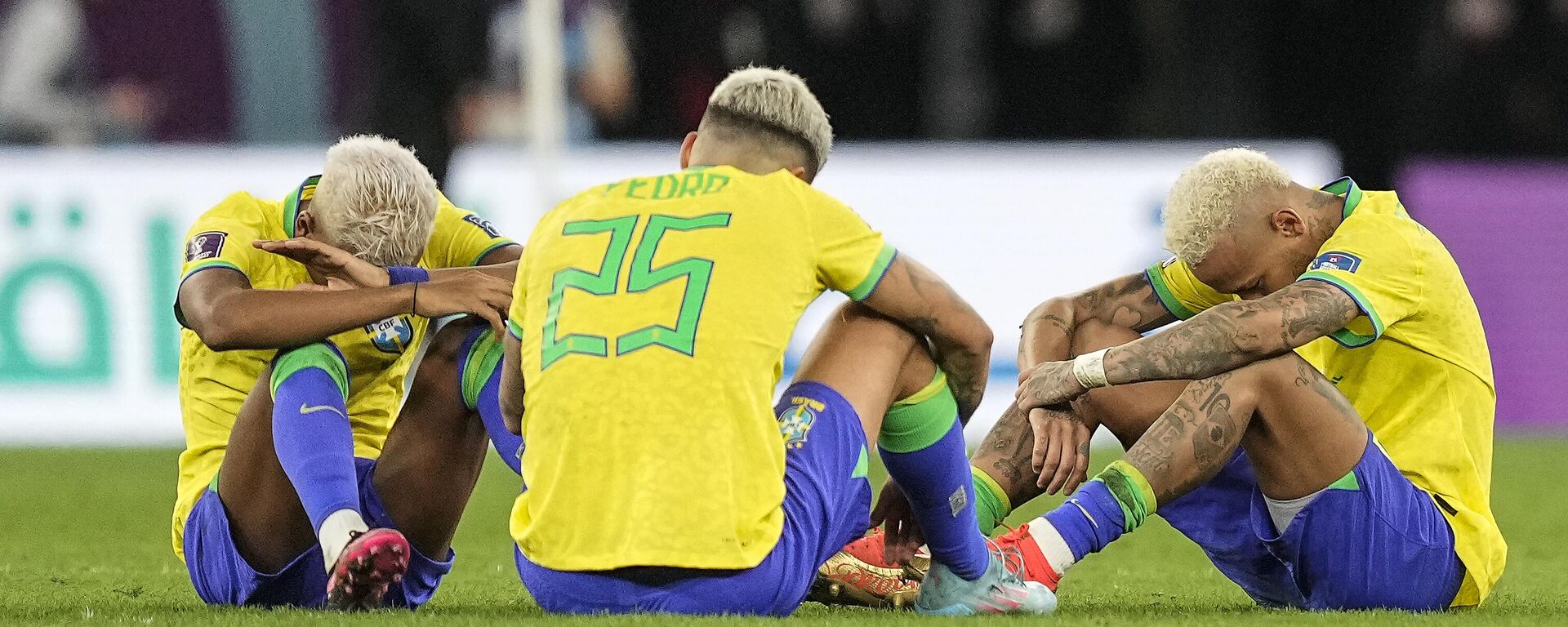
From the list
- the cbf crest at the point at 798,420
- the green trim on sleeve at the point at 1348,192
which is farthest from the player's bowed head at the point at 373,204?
the green trim on sleeve at the point at 1348,192

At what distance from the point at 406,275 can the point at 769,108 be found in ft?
3.03

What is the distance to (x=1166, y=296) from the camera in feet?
14.3

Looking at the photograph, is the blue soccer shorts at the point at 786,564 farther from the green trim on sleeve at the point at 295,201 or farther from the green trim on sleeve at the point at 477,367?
the green trim on sleeve at the point at 295,201

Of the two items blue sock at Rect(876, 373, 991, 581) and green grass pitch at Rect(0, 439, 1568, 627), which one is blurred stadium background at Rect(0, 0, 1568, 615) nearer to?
green grass pitch at Rect(0, 439, 1568, 627)

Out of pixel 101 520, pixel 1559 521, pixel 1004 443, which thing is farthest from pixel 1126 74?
pixel 1004 443

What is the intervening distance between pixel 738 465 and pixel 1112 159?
6567 millimetres

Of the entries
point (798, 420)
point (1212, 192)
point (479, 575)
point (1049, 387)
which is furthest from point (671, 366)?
point (479, 575)

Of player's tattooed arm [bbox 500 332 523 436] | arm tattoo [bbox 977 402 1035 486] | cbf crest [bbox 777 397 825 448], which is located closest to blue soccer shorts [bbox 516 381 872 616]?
cbf crest [bbox 777 397 825 448]

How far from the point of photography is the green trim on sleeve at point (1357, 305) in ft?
12.1

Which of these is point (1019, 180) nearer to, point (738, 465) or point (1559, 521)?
point (1559, 521)

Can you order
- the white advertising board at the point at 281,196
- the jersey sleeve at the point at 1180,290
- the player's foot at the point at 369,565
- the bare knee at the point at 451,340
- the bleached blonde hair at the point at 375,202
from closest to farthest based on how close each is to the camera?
the player's foot at the point at 369,565
the bare knee at the point at 451,340
the bleached blonde hair at the point at 375,202
the jersey sleeve at the point at 1180,290
the white advertising board at the point at 281,196

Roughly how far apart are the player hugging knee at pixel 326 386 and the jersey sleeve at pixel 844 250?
2.54 ft

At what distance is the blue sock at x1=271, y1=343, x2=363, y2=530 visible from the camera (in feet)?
11.4

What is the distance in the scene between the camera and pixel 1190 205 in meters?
3.96
